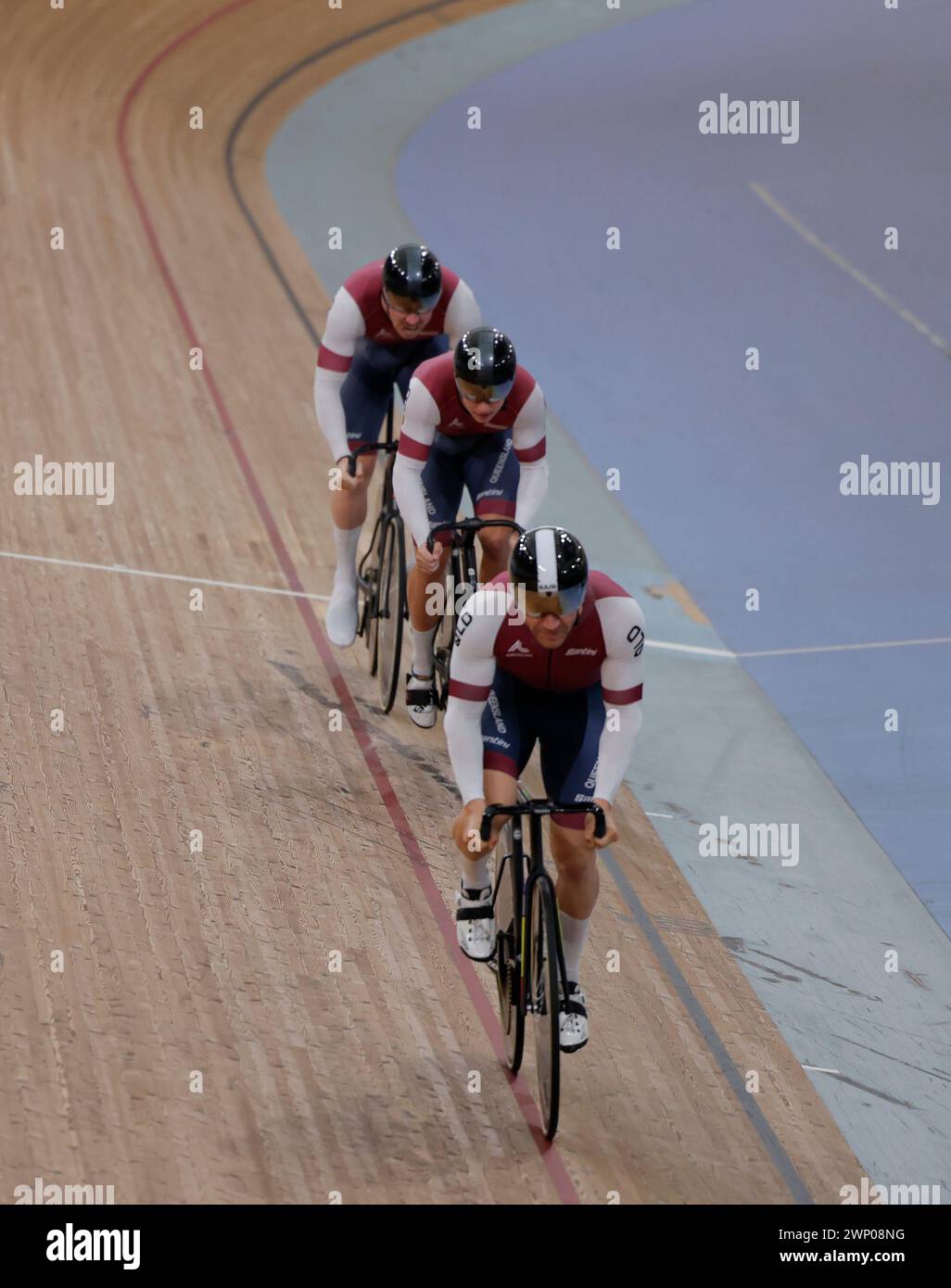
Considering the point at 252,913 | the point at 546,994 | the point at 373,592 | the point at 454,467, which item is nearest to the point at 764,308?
the point at 373,592

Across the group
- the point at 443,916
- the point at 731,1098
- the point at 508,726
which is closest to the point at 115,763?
the point at 443,916

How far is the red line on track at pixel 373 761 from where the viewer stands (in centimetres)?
346

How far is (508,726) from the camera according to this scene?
132 inches

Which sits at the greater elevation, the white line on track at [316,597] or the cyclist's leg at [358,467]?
the cyclist's leg at [358,467]

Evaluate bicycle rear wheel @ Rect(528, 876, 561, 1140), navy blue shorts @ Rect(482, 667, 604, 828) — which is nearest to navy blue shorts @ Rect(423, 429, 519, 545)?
navy blue shorts @ Rect(482, 667, 604, 828)

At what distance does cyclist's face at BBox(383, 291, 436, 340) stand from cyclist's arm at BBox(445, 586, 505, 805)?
1408 millimetres

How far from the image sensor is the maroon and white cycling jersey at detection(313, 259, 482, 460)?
4734 millimetres

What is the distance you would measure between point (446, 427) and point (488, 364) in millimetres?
565

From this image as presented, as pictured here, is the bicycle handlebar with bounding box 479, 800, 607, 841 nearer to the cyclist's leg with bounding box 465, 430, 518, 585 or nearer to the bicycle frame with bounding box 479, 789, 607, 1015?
the bicycle frame with bounding box 479, 789, 607, 1015

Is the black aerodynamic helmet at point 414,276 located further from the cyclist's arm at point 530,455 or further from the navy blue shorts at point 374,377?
Answer: the navy blue shorts at point 374,377

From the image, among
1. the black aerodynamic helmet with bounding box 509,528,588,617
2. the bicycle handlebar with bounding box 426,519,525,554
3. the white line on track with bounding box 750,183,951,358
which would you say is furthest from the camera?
the white line on track with bounding box 750,183,951,358

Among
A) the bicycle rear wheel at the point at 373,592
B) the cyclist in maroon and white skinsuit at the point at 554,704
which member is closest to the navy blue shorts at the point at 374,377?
the bicycle rear wheel at the point at 373,592

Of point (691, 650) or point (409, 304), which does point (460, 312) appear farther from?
point (691, 650)

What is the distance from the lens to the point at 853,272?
8.84 metres
